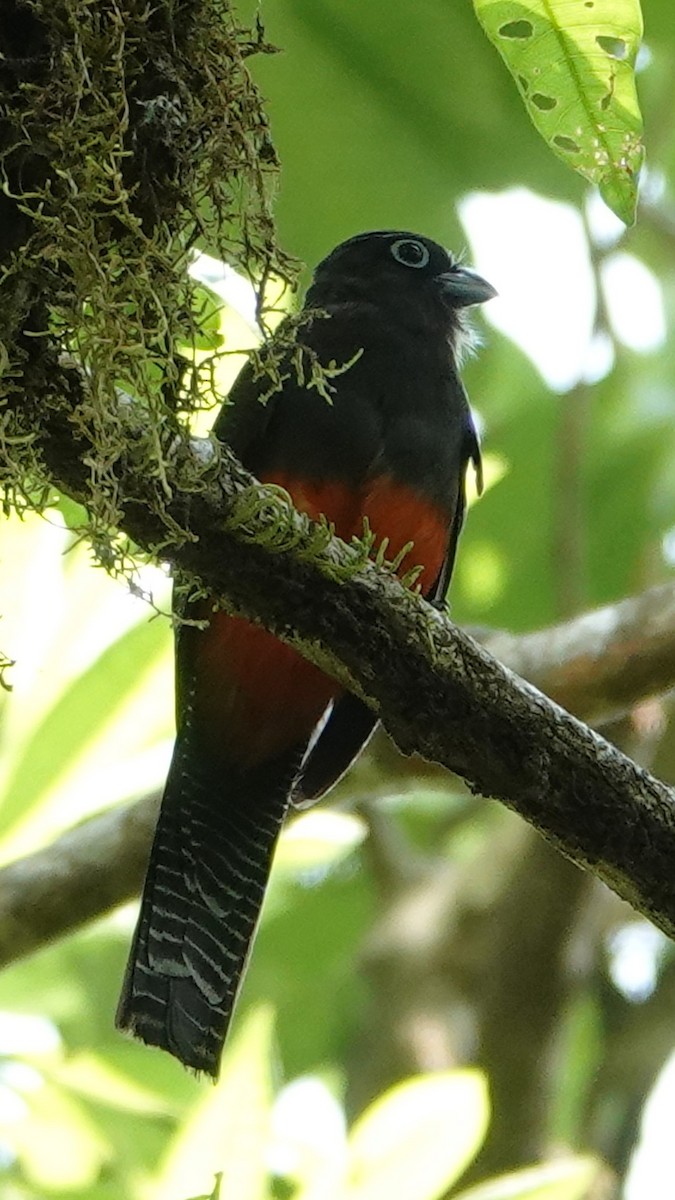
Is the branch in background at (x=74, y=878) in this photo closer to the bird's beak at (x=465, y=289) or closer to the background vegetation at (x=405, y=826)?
the background vegetation at (x=405, y=826)

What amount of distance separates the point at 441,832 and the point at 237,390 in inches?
127

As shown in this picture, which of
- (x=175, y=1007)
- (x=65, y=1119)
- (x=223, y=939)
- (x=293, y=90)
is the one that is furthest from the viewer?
(x=65, y=1119)

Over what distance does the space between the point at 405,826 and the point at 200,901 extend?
3114mm

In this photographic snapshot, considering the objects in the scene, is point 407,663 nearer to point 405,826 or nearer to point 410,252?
point 410,252

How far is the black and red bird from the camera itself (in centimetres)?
285

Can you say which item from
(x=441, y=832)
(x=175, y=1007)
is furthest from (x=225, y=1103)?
(x=441, y=832)

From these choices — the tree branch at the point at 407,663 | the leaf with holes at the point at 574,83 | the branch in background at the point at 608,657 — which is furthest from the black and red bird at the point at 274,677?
the leaf with holes at the point at 574,83

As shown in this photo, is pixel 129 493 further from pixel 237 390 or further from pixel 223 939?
pixel 223 939

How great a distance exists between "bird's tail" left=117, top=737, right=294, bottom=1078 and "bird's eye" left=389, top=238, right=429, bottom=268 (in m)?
1.10

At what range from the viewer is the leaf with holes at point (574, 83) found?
1.67 metres

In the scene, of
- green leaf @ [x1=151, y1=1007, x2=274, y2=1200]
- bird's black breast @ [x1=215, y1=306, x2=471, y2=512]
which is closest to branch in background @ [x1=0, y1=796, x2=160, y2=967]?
green leaf @ [x1=151, y1=1007, x2=274, y2=1200]

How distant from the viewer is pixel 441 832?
5832 mm

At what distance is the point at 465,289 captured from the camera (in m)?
3.49

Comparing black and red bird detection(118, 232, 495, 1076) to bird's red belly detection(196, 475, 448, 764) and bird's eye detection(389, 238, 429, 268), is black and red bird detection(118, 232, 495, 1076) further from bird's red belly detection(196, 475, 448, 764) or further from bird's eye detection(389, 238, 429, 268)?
bird's eye detection(389, 238, 429, 268)
